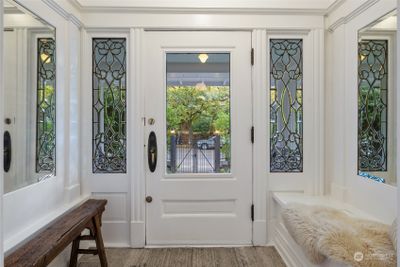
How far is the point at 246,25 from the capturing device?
2689 millimetres

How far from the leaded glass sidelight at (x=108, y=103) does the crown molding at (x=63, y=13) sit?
7.9 inches

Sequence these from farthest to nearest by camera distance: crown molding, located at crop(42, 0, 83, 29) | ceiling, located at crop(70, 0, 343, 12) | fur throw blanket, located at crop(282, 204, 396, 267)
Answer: ceiling, located at crop(70, 0, 343, 12) < crown molding, located at crop(42, 0, 83, 29) < fur throw blanket, located at crop(282, 204, 396, 267)

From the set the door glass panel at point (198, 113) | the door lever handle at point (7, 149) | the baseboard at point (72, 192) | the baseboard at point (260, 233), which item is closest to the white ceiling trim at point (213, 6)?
the door glass panel at point (198, 113)

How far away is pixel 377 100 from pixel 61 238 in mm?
2140

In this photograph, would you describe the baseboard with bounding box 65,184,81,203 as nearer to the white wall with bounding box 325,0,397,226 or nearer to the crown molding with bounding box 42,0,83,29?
the crown molding with bounding box 42,0,83,29

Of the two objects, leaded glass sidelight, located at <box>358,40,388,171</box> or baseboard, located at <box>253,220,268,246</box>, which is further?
baseboard, located at <box>253,220,268,246</box>

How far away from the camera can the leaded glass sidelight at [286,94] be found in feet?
8.99

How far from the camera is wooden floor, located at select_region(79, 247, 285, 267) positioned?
7.98 ft

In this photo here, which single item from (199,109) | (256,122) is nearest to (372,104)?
(256,122)

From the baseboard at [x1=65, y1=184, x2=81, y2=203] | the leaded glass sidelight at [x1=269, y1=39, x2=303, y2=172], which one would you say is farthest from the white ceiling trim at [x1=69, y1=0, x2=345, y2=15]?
the baseboard at [x1=65, y1=184, x2=81, y2=203]

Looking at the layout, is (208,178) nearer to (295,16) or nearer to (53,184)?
(53,184)

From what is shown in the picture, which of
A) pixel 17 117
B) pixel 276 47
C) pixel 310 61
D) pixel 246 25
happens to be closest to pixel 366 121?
pixel 310 61

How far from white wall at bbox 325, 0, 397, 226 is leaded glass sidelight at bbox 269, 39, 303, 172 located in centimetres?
24

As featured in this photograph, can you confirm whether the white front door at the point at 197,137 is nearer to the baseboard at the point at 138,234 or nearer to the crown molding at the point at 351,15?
the baseboard at the point at 138,234
